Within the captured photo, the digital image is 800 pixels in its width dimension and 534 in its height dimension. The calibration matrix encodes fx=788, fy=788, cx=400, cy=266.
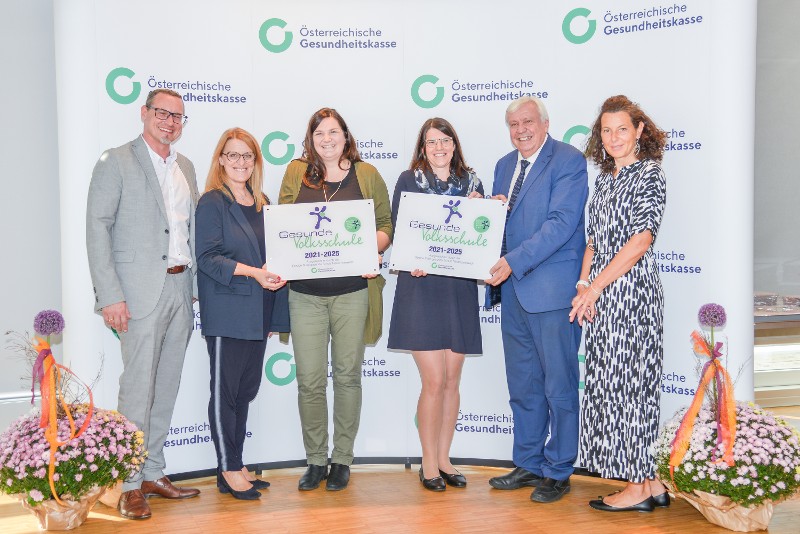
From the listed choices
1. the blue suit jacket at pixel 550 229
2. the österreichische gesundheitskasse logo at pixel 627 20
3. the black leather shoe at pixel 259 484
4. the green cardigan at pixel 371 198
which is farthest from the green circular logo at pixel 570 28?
the black leather shoe at pixel 259 484

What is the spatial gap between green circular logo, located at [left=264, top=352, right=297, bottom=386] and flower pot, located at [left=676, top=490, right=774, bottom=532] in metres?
2.25

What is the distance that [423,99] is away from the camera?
4605 mm

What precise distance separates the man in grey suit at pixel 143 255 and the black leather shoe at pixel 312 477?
802 millimetres

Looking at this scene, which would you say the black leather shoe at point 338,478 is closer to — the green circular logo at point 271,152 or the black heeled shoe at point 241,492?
the black heeled shoe at point 241,492

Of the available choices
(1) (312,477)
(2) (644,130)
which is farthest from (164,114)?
(2) (644,130)

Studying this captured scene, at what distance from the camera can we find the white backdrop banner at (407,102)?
12.8ft

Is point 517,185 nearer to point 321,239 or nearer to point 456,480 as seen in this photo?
point 321,239

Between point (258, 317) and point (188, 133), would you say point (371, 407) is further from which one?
point (188, 133)

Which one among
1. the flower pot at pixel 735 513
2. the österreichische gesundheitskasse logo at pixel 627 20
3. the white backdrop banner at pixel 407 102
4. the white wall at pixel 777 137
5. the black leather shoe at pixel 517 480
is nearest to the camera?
the flower pot at pixel 735 513

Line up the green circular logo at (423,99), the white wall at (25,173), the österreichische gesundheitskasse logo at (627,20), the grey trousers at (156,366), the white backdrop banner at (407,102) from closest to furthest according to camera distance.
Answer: the grey trousers at (156,366) < the white backdrop banner at (407,102) < the österreichische gesundheitskasse logo at (627,20) < the green circular logo at (423,99) < the white wall at (25,173)

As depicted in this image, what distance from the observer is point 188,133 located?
435 cm

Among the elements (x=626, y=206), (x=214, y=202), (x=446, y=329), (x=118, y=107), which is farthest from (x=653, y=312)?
(x=118, y=107)

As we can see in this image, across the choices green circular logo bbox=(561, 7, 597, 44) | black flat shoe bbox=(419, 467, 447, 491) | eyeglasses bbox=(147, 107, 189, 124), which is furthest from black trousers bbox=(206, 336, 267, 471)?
green circular logo bbox=(561, 7, 597, 44)

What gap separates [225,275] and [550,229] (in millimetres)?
1584
